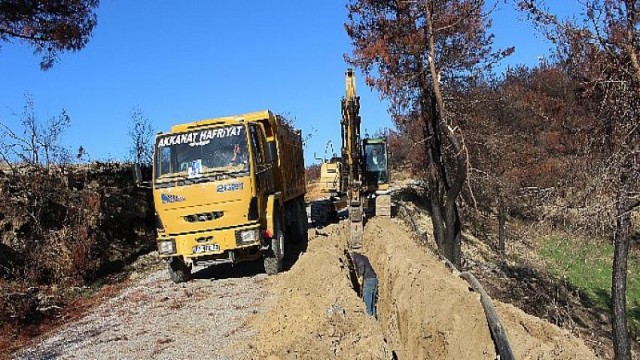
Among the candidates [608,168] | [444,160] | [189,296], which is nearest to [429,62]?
[444,160]

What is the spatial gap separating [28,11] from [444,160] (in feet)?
32.3

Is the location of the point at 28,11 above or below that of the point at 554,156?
above

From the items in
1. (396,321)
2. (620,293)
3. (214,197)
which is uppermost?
(214,197)

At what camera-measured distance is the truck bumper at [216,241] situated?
33.6 ft

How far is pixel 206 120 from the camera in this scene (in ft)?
37.2

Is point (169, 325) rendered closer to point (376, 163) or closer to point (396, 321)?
point (396, 321)

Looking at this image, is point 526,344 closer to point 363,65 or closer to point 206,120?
point 206,120

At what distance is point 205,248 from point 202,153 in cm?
172

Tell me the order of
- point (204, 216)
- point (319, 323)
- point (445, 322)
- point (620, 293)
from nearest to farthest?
point (319, 323) < point (445, 322) < point (204, 216) < point (620, 293)

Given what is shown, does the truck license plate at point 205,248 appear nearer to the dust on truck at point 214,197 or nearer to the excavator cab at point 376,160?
the dust on truck at point 214,197

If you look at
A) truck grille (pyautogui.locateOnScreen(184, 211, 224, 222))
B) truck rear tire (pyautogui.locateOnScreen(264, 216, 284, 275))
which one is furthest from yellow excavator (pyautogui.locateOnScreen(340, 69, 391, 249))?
truck grille (pyautogui.locateOnScreen(184, 211, 224, 222))

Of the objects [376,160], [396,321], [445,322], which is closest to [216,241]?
[396,321]

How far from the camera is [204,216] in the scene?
10352 mm

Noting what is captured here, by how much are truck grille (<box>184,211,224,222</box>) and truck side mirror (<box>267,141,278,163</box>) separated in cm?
180
